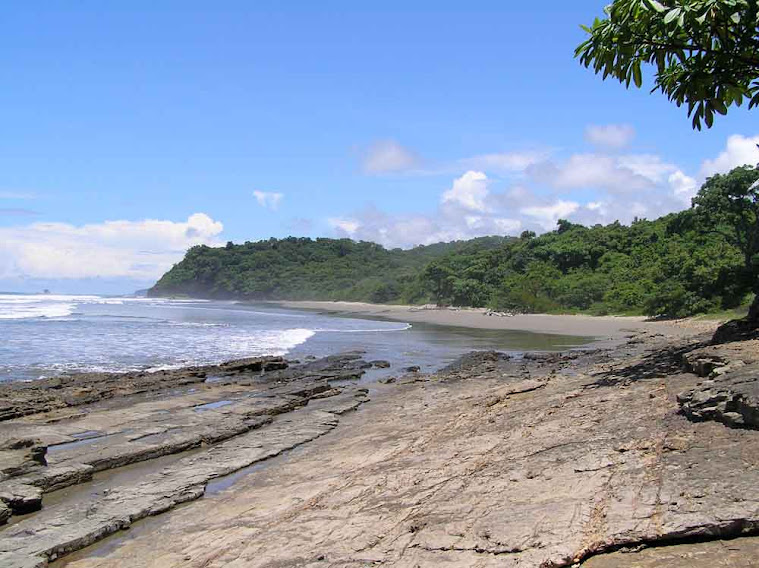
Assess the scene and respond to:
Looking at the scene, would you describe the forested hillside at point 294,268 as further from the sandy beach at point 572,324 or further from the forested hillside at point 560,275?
the sandy beach at point 572,324

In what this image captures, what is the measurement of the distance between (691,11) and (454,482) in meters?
7.71

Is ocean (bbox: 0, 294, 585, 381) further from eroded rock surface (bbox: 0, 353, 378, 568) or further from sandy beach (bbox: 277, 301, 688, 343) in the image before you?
eroded rock surface (bbox: 0, 353, 378, 568)

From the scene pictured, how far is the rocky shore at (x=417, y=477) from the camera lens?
17.6ft

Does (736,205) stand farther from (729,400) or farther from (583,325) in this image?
(729,400)

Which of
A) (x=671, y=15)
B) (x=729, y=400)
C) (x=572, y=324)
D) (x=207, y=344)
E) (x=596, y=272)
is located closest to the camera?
(x=729, y=400)

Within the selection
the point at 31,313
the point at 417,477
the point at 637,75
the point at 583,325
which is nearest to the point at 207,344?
the point at 583,325

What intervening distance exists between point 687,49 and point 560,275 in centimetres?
5546

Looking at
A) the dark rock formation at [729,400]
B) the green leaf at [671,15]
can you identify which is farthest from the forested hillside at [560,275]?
the dark rock formation at [729,400]

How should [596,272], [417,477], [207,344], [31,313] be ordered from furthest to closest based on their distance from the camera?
[31,313] < [596,272] < [207,344] < [417,477]

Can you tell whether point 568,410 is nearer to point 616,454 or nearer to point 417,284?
point 616,454

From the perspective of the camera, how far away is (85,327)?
42.6 m

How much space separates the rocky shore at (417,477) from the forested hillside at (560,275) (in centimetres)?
2846

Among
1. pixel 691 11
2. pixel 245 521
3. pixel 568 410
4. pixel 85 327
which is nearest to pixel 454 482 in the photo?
pixel 245 521

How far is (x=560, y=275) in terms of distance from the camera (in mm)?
64438
